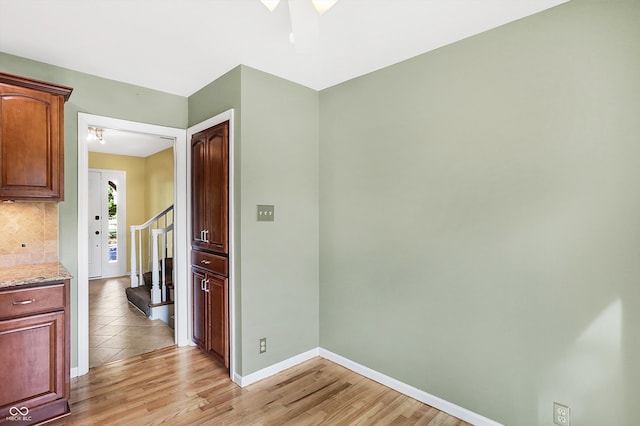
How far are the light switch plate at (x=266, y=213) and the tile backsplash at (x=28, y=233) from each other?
1.62 metres

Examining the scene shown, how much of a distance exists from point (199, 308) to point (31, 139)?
1.88 metres

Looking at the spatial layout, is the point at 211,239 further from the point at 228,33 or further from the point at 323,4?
the point at 323,4

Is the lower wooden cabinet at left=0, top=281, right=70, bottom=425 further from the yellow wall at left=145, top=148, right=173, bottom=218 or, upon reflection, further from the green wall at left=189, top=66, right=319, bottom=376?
the yellow wall at left=145, top=148, right=173, bottom=218

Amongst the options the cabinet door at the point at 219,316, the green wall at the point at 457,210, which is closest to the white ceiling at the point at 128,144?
the green wall at the point at 457,210

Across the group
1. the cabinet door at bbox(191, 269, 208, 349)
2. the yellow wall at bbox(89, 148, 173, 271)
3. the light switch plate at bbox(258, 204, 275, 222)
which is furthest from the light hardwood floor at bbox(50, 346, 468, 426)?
the yellow wall at bbox(89, 148, 173, 271)

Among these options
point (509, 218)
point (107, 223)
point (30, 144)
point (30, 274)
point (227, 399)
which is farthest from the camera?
point (107, 223)

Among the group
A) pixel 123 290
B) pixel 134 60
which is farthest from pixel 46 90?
pixel 123 290

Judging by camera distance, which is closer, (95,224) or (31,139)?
(31,139)

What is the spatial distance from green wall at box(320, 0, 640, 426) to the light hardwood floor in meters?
0.25

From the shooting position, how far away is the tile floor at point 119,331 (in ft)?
10.5

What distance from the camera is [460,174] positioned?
221cm

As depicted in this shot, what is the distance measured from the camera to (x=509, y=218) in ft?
6.54

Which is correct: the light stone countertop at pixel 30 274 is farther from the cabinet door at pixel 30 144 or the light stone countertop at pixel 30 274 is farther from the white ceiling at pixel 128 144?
the white ceiling at pixel 128 144

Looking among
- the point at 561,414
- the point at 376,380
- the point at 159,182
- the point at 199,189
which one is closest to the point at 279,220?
the point at 199,189
